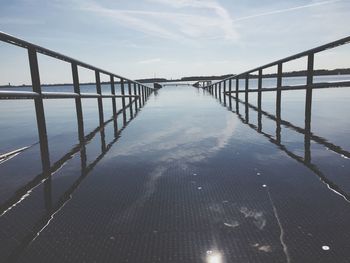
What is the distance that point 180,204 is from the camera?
5.51ft

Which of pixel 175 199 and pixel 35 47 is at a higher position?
pixel 35 47

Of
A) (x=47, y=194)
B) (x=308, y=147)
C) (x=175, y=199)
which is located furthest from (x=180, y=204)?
(x=308, y=147)

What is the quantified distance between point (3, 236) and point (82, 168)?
1148mm

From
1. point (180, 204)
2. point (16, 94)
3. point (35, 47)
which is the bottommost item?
point (180, 204)

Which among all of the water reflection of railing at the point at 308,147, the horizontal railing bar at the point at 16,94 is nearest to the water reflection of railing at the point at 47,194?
the horizontal railing bar at the point at 16,94

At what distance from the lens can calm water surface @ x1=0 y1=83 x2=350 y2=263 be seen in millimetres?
1232

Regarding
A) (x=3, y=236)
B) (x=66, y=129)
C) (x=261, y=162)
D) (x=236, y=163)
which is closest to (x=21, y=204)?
(x=3, y=236)

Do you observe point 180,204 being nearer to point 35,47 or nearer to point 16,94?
point 16,94

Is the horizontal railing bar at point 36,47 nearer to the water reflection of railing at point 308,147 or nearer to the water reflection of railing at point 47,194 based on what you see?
the water reflection of railing at point 47,194

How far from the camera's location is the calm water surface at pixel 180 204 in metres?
1.23

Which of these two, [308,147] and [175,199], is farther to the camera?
[308,147]

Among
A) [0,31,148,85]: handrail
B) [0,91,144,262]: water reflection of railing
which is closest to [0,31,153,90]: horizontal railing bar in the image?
[0,31,148,85]: handrail

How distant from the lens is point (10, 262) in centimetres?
116

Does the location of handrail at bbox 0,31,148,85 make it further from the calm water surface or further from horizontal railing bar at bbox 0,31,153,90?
the calm water surface
